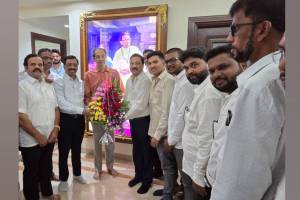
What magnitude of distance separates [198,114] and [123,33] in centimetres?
278

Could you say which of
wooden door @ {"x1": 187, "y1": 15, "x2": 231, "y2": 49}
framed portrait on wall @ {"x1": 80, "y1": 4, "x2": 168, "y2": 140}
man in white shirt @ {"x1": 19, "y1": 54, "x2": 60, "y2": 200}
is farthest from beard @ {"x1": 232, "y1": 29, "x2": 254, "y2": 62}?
framed portrait on wall @ {"x1": 80, "y1": 4, "x2": 168, "y2": 140}

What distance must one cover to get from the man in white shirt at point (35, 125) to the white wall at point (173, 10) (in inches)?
75.8

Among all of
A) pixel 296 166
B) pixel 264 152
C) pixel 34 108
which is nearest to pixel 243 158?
pixel 264 152

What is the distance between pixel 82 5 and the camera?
4473mm

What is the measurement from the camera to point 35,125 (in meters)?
2.63

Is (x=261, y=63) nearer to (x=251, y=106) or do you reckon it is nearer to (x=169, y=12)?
(x=251, y=106)

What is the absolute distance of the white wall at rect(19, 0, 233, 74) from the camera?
365 centimetres

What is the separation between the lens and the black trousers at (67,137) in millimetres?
3205

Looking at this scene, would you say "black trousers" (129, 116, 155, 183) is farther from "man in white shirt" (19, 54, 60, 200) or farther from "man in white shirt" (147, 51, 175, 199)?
"man in white shirt" (19, 54, 60, 200)

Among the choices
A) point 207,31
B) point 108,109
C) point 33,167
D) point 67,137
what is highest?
point 207,31

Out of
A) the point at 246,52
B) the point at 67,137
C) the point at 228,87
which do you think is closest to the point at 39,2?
the point at 67,137

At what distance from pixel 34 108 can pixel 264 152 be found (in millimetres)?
2279

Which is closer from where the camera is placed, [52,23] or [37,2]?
[37,2]

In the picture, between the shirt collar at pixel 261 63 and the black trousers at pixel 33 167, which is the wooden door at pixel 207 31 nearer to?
the black trousers at pixel 33 167
